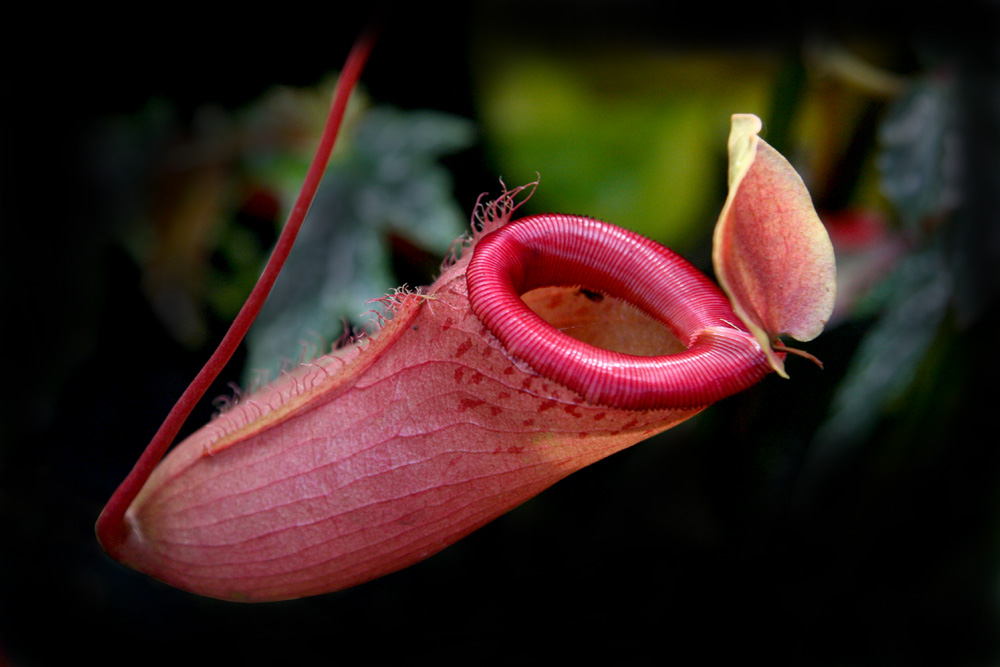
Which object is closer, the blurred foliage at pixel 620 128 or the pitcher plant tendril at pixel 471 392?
the pitcher plant tendril at pixel 471 392

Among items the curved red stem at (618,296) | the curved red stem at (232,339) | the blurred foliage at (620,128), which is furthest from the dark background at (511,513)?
the curved red stem at (618,296)

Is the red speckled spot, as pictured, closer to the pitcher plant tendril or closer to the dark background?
the pitcher plant tendril

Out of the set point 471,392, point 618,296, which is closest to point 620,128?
point 618,296

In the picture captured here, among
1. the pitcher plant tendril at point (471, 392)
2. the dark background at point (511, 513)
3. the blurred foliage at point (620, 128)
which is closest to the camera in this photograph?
the pitcher plant tendril at point (471, 392)

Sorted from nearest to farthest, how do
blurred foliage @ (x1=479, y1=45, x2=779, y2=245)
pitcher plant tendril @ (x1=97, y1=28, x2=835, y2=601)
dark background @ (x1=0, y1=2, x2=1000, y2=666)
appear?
pitcher plant tendril @ (x1=97, y1=28, x2=835, y2=601) < dark background @ (x1=0, y1=2, x2=1000, y2=666) < blurred foliage @ (x1=479, y1=45, x2=779, y2=245)

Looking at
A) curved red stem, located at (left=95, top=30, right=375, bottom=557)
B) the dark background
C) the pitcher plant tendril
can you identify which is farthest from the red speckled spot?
the dark background

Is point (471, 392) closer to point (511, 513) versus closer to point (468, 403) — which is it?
point (468, 403)

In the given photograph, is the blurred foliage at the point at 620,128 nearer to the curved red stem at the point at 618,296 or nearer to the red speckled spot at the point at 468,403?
the curved red stem at the point at 618,296
